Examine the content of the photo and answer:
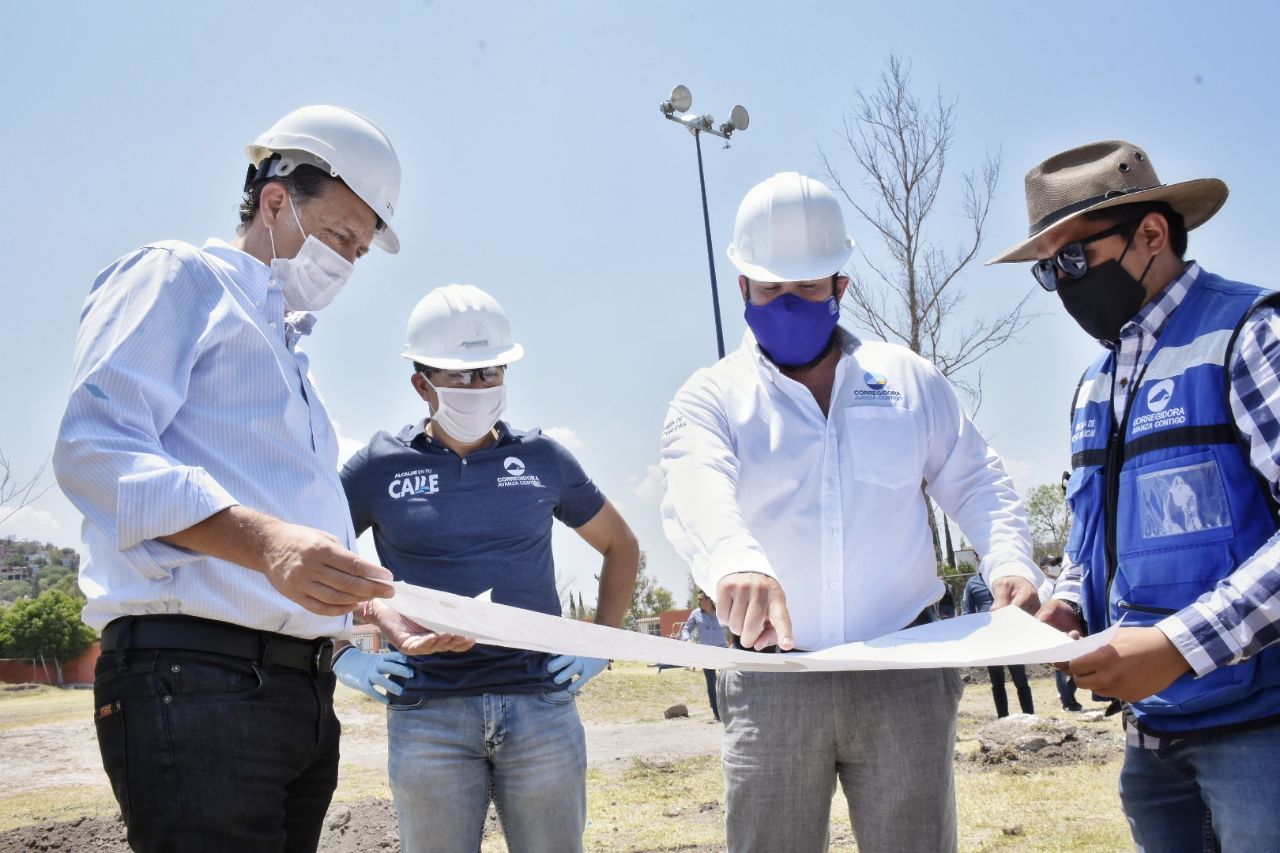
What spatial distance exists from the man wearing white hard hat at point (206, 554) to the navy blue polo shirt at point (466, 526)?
0.74 m

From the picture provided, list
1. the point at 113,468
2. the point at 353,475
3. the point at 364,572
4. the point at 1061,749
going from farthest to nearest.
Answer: the point at 1061,749, the point at 353,475, the point at 113,468, the point at 364,572

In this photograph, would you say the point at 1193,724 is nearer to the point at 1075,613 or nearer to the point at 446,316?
the point at 1075,613

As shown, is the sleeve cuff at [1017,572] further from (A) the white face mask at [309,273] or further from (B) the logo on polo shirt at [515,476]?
(A) the white face mask at [309,273]

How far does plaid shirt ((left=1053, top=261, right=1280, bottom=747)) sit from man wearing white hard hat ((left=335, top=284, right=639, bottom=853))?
5.86 feet

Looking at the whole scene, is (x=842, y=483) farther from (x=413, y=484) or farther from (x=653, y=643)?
(x=413, y=484)

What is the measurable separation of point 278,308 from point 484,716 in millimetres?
1414

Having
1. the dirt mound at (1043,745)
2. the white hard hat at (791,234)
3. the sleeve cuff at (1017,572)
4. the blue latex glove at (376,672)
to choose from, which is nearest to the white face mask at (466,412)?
the blue latex glove at (376,672)

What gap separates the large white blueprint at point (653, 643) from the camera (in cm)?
184

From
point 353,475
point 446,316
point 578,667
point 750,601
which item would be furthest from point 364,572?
point 446,316

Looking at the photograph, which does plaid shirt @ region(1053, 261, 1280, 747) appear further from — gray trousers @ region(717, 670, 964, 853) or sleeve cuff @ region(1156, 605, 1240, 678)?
gray trousers @ region(717, 670, 964, 853)

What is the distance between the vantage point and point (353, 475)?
142 inches

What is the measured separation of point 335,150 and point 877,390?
5.20ft

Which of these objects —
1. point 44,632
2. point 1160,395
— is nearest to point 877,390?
point 1160,395

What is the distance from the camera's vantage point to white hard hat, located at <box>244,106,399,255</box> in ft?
8.91
